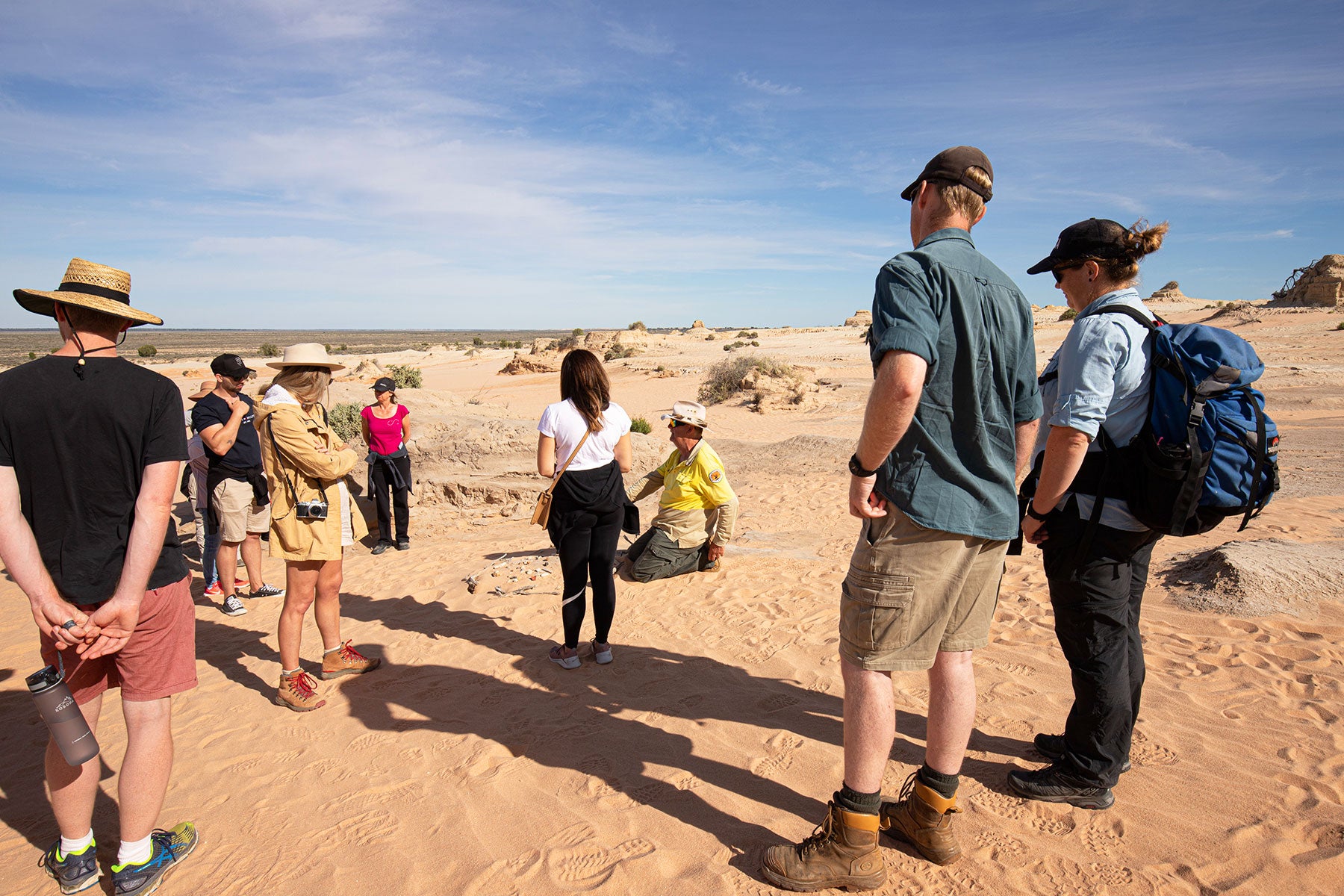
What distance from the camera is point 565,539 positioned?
13.3 ft

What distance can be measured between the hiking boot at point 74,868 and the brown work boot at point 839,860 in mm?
2498

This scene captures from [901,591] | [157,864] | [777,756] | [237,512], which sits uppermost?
[901,591]

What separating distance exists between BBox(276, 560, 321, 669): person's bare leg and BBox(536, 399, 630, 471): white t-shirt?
1489 millimetres

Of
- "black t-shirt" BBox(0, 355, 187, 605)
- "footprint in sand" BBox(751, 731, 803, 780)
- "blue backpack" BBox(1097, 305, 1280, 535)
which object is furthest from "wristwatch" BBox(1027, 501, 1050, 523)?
"black t-shirt" BBox(0, 355, 187, 605)

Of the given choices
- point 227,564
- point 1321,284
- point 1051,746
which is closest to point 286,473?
point 227,564

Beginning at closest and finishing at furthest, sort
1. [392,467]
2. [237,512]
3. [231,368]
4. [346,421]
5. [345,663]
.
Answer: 1. [345,663]
2. [231,368]
3. [237,512]
4. [392,467]
5. [346,421]

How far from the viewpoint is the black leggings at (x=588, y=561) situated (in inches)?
159

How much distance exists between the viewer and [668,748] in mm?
3357

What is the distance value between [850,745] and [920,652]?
372 mm

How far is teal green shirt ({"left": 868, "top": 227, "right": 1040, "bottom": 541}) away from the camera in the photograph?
6.81 feet

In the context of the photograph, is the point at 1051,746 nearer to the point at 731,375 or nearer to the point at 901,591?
the point at 901,591

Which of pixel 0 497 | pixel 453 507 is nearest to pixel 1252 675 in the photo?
pixel 0 497

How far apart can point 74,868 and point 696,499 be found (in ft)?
13.6

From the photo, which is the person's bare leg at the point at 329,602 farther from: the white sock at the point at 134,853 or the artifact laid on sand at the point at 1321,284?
the artifact laid on sand at the point at 1321,284
